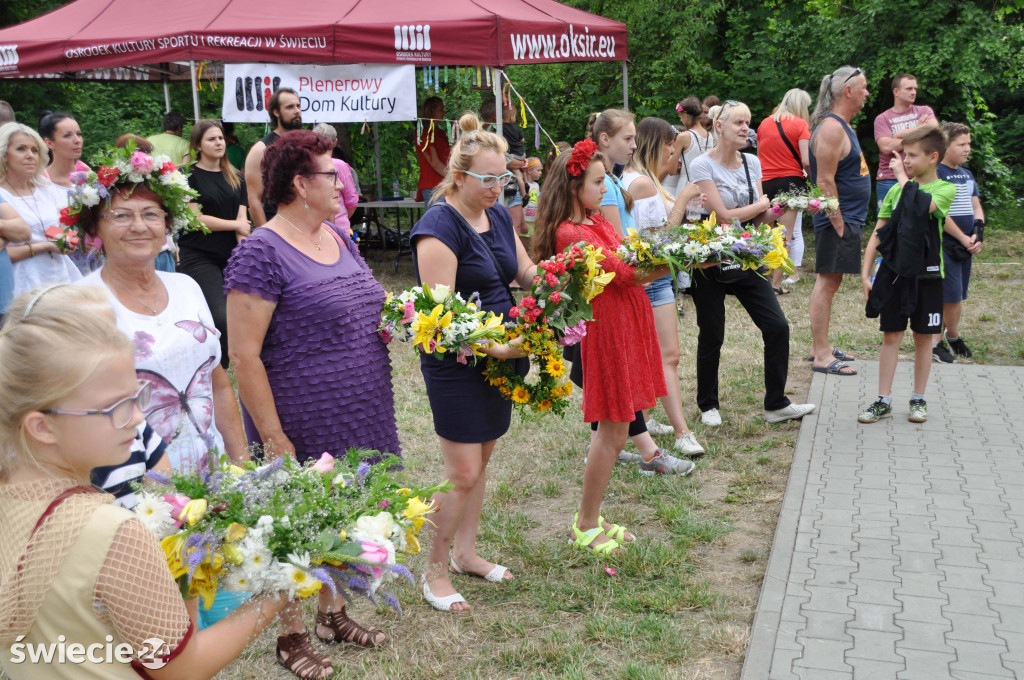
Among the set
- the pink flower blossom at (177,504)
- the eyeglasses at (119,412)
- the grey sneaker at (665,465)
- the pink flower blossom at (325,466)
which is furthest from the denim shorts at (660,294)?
the eyeglasses at (119,412)

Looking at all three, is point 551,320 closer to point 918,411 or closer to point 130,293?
point 130,293

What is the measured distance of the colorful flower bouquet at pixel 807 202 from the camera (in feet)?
22.5

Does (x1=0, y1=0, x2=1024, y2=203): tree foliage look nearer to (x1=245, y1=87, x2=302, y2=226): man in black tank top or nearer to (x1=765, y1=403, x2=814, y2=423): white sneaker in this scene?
(x1=245, y1=87, x2=302, y2=226): man in black tank top

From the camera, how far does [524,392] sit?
3764 millimetres

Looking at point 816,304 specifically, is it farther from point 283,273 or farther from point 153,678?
point 153,678

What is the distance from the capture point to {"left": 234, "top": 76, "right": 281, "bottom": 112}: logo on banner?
10.2m

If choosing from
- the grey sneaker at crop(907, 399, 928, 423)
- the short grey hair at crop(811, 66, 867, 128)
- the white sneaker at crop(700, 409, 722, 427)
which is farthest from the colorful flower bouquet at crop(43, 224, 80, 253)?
the short grey hair at crop(811, 66, 867, 128)

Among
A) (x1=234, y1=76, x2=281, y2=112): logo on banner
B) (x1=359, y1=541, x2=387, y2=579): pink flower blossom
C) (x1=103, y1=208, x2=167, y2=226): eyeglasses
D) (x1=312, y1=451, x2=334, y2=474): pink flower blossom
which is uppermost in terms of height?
(x1=234, y1=76, x2=281, y2=112): logo on banner

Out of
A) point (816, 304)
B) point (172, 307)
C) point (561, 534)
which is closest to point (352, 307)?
point (172, 307)

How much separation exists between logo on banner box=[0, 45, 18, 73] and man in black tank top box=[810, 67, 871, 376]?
373 inches

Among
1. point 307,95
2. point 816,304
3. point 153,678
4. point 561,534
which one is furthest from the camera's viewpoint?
point 307,95

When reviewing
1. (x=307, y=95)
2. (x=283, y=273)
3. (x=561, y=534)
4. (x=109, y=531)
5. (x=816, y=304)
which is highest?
(x=307, y=95)

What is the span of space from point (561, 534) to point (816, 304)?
3.60 meters

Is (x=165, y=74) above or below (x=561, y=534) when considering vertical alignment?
above
